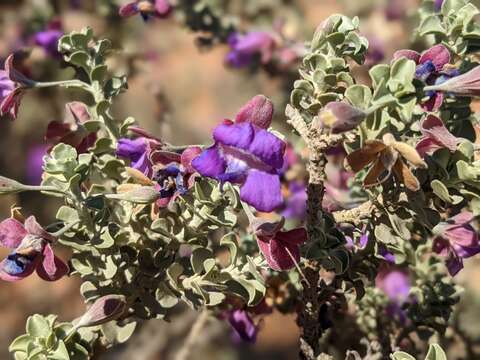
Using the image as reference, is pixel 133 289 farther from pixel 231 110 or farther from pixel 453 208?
pixel 231 110

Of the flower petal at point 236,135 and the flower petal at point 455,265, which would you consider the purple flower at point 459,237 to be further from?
the flower petal at point 236,135

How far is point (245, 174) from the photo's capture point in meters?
0.69

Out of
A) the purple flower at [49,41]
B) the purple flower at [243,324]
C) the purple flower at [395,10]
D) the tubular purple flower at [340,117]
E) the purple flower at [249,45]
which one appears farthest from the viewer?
the purple flower at [395,10]

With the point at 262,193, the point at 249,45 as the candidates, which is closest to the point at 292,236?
the point at 262,193

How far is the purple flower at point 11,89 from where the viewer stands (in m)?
0.91

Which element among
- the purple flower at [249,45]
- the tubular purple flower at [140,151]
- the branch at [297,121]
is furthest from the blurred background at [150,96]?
the branch at [297,121]

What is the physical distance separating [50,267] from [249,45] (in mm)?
887

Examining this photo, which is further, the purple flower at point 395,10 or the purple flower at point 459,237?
the purple flower at point 395,10

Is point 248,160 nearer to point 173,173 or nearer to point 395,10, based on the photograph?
point 173,173

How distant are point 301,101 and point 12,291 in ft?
10.9

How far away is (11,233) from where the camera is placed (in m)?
0.79

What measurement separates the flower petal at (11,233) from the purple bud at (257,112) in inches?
10.7

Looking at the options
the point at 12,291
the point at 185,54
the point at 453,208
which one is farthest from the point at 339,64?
the point at 185,54

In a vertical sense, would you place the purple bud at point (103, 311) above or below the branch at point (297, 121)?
below
